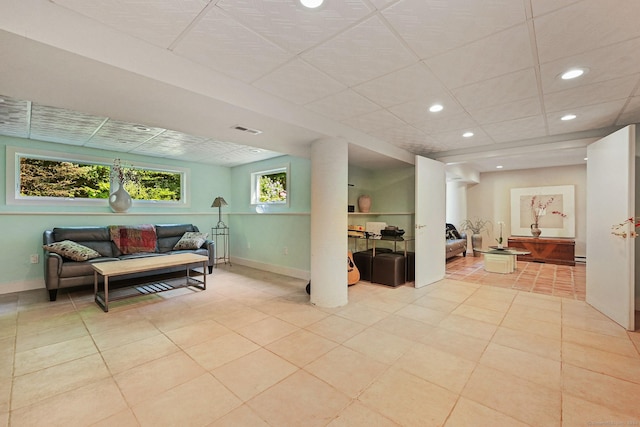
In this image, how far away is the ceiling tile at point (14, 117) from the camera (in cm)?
283

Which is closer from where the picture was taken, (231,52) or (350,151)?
(231,52)

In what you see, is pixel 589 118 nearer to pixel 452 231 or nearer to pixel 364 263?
pixel 364 263

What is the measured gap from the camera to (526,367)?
2.06m

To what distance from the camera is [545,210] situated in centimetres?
674

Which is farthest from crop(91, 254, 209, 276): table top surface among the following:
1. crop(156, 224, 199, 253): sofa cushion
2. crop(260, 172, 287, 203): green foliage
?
crop(260, 172, 287, 203): green foliage

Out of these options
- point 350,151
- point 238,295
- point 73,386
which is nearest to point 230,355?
point 73,386

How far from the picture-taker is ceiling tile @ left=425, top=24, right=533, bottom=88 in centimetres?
173

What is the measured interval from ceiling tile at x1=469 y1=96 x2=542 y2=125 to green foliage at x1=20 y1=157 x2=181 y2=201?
5.48 meters

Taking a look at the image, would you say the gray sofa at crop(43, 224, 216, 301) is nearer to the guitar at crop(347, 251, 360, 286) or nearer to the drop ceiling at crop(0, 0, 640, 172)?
the drop ceiling at crop(0, 0, 640, 172)

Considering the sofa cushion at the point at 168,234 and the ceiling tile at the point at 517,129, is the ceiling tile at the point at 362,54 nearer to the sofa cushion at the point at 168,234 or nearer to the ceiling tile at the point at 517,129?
the ceiling tile at the point at 517,129

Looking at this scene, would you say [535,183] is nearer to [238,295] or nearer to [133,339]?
[238,295]

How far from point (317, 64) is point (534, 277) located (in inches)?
209

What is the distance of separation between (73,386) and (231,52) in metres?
2.45

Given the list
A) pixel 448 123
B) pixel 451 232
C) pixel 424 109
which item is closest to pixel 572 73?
pixel 424 109
